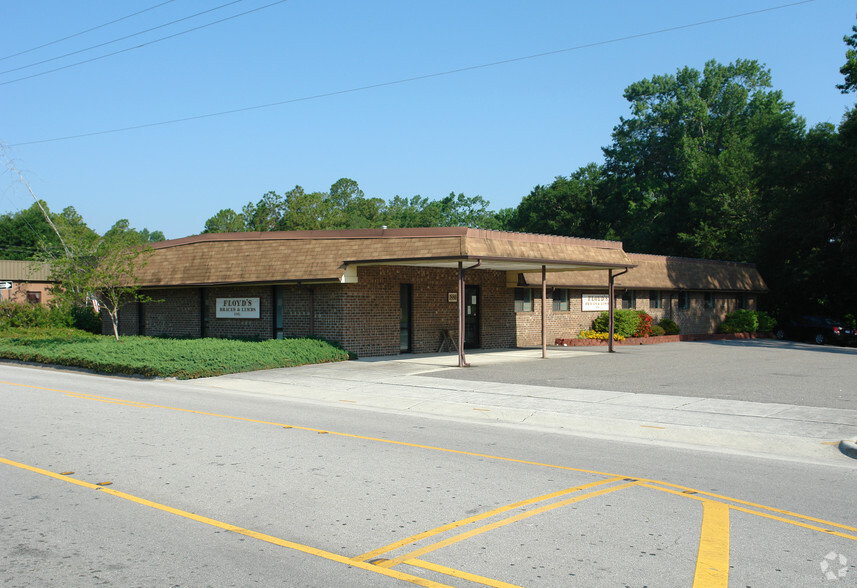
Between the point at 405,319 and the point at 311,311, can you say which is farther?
the point at 405,319

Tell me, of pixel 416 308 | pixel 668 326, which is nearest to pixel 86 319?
pixel 416 308

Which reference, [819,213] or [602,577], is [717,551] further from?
[819,213]

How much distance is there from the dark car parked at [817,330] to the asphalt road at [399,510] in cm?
3207

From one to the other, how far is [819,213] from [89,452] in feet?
126

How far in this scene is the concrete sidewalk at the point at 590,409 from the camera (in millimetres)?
10578

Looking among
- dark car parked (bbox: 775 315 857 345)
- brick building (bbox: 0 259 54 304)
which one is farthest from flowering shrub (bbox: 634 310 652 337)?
brick building (bbox: 0 259 54 304)

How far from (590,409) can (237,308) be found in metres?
17.1

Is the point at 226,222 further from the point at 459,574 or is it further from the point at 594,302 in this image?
the point at 459,574

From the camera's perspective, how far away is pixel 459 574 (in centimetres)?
499

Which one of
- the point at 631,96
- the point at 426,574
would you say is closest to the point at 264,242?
the point at 426,574

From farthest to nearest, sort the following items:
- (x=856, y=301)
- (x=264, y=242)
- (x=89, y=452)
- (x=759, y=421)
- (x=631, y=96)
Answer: (x=631, y=96), (x=856, y=301), (x=264, y=242), (x=759, y=421), (x=89, y=452)

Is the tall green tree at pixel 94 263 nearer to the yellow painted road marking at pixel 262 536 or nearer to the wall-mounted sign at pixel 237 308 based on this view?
the wall-mounted sign at pixel 237 308

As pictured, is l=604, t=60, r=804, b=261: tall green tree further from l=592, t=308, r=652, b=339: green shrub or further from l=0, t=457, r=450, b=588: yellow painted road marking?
l=0, t=457, r=450, b=588: yellow painted road marking

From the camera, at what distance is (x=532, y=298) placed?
3016 cm
